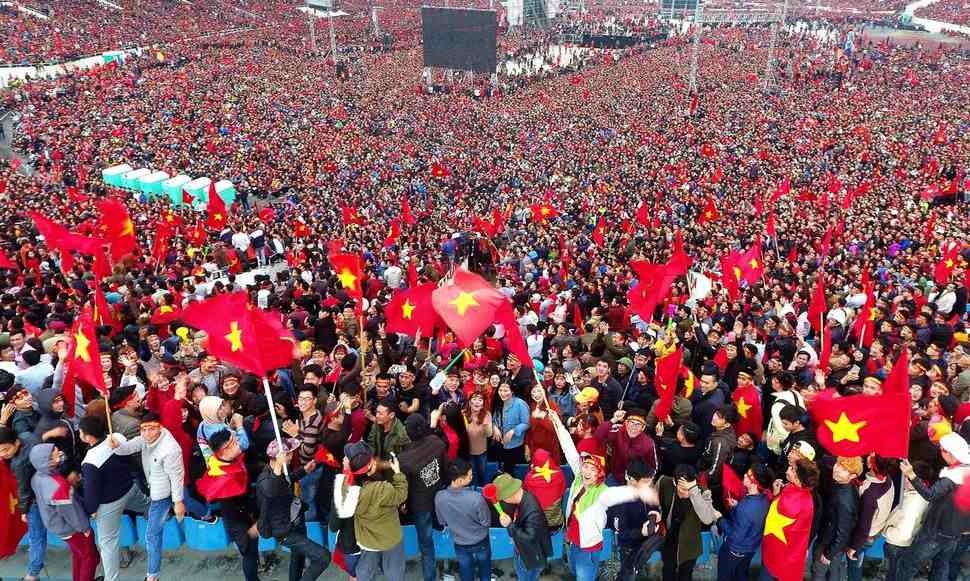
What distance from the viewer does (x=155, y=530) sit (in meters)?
4.38

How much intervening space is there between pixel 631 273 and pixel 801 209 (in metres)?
7.70

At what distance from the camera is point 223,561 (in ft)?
15.5

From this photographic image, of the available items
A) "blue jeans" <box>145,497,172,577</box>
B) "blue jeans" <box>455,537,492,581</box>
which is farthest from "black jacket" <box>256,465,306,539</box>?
"blue jeans" <box>455,537,492,581</box>

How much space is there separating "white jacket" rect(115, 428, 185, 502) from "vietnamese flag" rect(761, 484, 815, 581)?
375cm

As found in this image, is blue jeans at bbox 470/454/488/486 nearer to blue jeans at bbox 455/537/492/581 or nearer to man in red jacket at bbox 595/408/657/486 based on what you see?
blue jeans at bbox 455/537/492/581

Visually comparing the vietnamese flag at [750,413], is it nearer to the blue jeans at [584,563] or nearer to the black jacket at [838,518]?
the black jacket at [838,518]

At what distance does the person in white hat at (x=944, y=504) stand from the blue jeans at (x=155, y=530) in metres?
4.79

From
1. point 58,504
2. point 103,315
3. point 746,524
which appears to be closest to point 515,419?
point 746,524

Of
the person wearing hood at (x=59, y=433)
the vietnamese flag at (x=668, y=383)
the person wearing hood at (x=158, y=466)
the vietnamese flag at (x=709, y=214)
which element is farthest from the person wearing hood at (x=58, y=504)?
the vietnamese flag at (x=709, y=214)

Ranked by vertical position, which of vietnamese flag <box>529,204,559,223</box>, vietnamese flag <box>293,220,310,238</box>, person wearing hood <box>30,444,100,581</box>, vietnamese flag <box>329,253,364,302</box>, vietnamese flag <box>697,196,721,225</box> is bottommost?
vietnamese flag <box>293,220,310,238</box>

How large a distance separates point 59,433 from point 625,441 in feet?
12.3

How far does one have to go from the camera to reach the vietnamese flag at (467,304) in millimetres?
5207

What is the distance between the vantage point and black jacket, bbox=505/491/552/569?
3.85 metres

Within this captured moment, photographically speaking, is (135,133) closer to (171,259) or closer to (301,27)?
(171,259)
